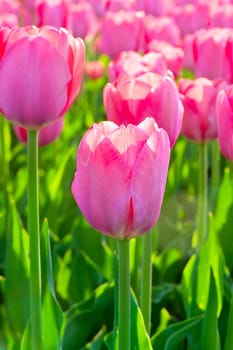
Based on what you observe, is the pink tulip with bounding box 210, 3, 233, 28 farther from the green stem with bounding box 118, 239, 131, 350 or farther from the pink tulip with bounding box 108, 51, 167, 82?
the green stem with bounding box 118, 239, 131, 350

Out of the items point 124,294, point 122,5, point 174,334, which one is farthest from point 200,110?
point 122,5

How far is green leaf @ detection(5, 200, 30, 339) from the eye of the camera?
1289 mm

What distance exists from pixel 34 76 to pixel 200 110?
1.38 ft

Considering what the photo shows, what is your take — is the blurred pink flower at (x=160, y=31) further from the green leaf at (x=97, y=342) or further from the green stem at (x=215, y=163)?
the green leaf at (x=97, y=342)

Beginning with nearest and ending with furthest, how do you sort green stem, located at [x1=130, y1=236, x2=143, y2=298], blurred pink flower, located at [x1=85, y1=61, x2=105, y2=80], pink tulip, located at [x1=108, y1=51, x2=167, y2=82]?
1. pink tulip, located at [x1=108, y1=51, x2=167, y2=82]
2. green stem, located at [x1=130, y1=236, x2=143, y2=298]
3. blurred pink flower, located at [x1=85, y1=61, x2=105, y2=80]

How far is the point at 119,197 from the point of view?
80cm

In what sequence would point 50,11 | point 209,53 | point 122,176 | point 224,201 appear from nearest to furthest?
point 122,176, point 209,53, point 224,201, point 50,11

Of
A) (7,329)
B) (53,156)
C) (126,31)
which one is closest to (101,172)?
(7,329)

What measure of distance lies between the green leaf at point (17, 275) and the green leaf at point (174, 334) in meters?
0.27

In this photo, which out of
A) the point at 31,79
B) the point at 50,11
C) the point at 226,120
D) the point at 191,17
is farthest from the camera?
the point at 191,17

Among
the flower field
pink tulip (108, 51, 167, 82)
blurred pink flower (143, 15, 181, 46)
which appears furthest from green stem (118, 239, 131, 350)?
blurred pink flower (143, 15, 181, 46)

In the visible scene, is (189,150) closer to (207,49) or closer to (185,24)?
(185,24)

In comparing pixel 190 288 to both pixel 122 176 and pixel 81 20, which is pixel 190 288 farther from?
pixel 81 20

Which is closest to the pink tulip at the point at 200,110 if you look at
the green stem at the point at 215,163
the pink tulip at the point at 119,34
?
the green stem at the point at 215,163
